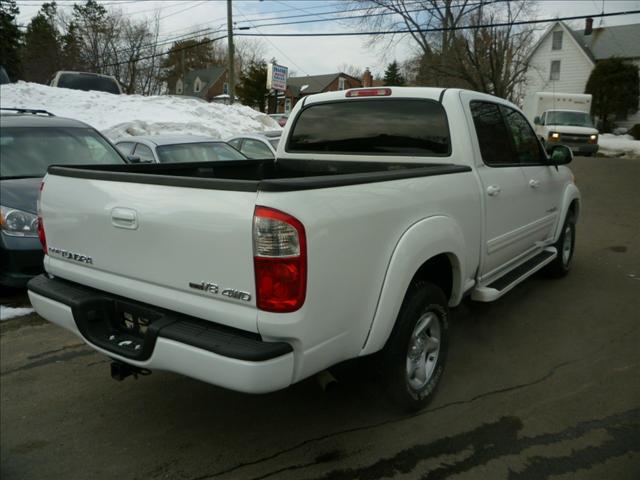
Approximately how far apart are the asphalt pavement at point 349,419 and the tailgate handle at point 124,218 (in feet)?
4.15

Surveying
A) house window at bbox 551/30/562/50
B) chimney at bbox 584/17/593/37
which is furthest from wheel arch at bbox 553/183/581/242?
chimney at bbox 584/17/593/37

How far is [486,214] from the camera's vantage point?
3672 millimetres

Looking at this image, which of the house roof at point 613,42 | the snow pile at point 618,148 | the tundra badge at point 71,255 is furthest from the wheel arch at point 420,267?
the house roof at point 613,42

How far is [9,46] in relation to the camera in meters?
42.2

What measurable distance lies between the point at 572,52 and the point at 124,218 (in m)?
47.4

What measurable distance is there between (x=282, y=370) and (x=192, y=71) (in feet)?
256

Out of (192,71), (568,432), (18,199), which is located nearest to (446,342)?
(568,432)

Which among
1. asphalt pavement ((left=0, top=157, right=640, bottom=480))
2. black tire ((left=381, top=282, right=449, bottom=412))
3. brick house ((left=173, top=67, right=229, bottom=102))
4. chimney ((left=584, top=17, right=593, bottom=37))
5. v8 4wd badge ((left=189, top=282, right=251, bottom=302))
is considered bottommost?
asphalt pavement ((left=0, top=157, right=640, bottom=480))

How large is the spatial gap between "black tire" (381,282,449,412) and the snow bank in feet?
12.7

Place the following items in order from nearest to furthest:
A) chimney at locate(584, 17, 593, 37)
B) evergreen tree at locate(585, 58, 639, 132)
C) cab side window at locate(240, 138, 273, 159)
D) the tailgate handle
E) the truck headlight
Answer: the tailgate handle < the truck headlight < cab side window at locate(240, 138, 273, 159) < evergreen tree at locate(585, 58, 639, 132) < chimney at locate(584, 17, 593, 37)

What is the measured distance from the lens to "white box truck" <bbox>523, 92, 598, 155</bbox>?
19859 millimetres

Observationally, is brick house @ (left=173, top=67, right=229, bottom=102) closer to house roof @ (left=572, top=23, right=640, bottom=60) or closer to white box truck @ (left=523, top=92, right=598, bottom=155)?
house roof @ (left=572, top=23, right=640, bottom=60)

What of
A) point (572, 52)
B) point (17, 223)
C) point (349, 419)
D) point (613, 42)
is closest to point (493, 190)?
point (349, 419)

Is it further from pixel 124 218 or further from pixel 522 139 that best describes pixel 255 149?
pixel 124 218
